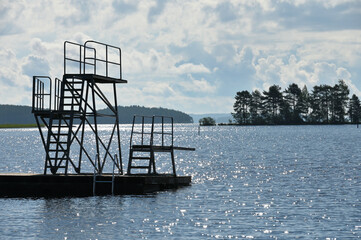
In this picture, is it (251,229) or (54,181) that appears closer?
(251,229)

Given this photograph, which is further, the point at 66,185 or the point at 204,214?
the point at 66,185

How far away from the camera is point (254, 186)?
43.2 metres

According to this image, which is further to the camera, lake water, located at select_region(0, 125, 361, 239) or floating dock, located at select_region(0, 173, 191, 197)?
floating dock, located at select_region(0, 173, 191, 197)

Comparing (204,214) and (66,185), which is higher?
(66,185)

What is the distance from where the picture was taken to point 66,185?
115 ft

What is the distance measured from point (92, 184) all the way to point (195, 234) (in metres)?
11.7

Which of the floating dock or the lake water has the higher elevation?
the floating dock

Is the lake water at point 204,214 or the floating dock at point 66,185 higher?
the floating dock at point 66,185

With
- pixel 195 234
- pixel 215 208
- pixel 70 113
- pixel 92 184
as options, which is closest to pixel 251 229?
pixel 195 234

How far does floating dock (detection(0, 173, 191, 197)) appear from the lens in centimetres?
3522

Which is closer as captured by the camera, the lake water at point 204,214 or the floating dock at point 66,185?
the lake water at point 204,214

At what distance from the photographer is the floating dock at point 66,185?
116ft

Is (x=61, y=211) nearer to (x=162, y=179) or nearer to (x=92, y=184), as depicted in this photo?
(x=92, y=184)

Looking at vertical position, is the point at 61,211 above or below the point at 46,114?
below
